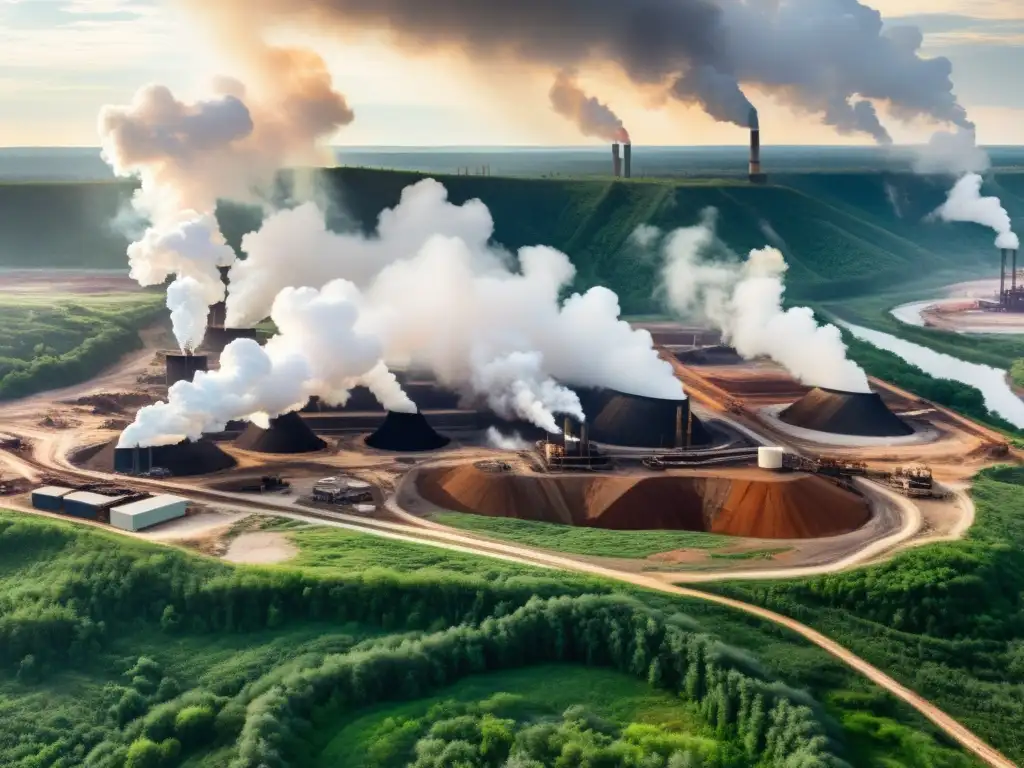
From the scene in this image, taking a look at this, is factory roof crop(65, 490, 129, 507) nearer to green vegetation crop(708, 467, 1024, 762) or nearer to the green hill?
green vegetation crop(708, 467, 1024, 762)

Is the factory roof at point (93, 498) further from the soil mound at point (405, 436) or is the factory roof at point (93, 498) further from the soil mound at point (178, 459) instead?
the soil mound at point (405, 436)

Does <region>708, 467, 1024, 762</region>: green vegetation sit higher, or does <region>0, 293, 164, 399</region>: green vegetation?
<region>0, 293, 164, 399</region>: green vegetation

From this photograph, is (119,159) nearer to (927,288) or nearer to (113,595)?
(113,595)

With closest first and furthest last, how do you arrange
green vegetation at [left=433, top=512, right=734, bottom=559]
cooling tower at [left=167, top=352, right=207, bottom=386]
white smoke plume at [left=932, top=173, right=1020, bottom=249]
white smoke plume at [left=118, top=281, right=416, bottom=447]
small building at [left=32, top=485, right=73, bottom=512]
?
green vegetation at [left=433, top=512, right=734, bottom=559] < small building at [left=32, top=485, right=73, bottom=512] < white smoke plume at [left=118, top=281, right=416, bottom=447] < cooling tower at [left=167, top=352, right=207, bottom=386] < white smoke plume at [left=932, top=173, right=1020, bottom=249]

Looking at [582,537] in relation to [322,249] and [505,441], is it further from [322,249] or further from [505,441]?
[322,249]

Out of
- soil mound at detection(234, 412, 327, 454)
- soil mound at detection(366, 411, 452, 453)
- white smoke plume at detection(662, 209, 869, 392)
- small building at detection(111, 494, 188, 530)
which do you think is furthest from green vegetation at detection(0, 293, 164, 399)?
white smoke plume at detection(662, 209, 869, 392)

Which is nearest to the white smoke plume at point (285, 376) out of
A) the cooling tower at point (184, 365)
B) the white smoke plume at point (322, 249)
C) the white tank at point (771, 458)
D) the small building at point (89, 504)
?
Answer: the small building at point (89, 504)
